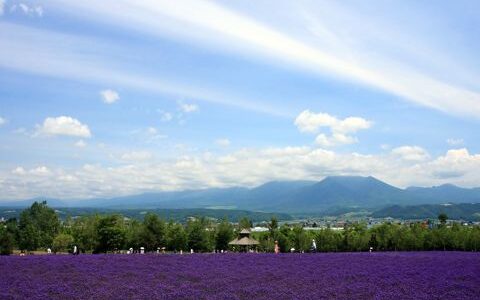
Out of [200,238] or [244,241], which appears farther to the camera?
[200,238]

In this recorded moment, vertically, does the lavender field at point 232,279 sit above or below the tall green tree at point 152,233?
below

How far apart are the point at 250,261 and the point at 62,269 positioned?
36.0 ft

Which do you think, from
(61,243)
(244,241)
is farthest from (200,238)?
(61,243)

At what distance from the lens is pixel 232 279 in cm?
2194

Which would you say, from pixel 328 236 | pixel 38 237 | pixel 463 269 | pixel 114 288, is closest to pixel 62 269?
pixel 114 288

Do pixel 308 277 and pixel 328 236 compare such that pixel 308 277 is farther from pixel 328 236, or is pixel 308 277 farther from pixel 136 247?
pixel 328 236

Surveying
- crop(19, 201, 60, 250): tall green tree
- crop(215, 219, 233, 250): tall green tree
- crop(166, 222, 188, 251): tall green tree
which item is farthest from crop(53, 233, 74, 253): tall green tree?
crop(215, 219, 233, 250): tall green tree

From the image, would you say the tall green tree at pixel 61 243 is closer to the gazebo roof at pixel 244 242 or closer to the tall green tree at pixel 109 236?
the tall green tree at pixel 109 236

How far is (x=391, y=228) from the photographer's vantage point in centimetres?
6662

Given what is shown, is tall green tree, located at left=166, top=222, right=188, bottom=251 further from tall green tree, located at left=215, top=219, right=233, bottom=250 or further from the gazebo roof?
the gazebo roof

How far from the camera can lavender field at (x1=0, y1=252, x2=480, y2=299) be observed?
17828mm

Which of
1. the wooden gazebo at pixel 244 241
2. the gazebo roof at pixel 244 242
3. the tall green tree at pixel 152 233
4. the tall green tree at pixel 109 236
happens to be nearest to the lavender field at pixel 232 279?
the gazebo roof at pixel 244 242

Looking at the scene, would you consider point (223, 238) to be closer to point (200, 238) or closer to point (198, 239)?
point (200, 238)

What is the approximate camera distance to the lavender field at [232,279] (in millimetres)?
17828
